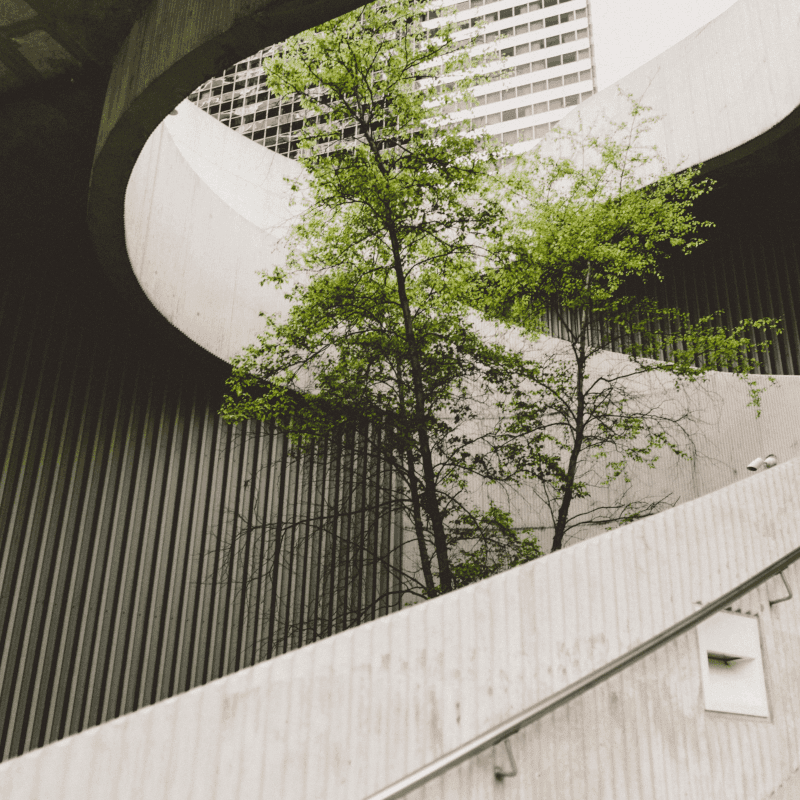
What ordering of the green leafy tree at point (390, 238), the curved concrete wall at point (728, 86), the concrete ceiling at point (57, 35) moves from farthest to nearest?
the curved concrete wall at point (728, 86), the green leafy tree at point (390, 238), the concrete ceiling at point (57, 35)

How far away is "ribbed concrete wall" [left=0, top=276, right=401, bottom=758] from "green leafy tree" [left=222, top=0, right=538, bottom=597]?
59cm

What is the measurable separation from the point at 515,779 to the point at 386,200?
4779 millimetres

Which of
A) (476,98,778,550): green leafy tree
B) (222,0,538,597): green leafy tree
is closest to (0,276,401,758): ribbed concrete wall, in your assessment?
(222,0,538,597): green leafy tree

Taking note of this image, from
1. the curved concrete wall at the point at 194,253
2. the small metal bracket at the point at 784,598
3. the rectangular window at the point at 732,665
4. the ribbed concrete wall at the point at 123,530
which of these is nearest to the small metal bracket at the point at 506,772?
the rectangular window at the point at 732,665

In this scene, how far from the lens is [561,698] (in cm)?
210

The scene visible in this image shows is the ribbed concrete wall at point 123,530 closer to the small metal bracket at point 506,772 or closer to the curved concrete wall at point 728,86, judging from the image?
the small metal bracket at point 506,772

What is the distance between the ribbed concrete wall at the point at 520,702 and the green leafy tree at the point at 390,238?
3435 millimetres

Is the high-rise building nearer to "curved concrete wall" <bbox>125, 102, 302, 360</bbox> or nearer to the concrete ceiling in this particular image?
"curved concrete wall" <bbox>125, 102, 302, 360</bbox>

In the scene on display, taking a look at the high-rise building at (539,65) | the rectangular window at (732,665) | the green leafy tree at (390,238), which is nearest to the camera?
the rectangular window at (732,665)

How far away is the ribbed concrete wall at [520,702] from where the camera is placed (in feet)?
5.55

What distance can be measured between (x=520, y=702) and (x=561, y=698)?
0.12 m

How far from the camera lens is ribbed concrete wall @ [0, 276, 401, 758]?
604 centimetres

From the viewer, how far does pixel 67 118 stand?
499 centimetres

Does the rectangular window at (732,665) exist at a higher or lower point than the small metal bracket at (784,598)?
lower
